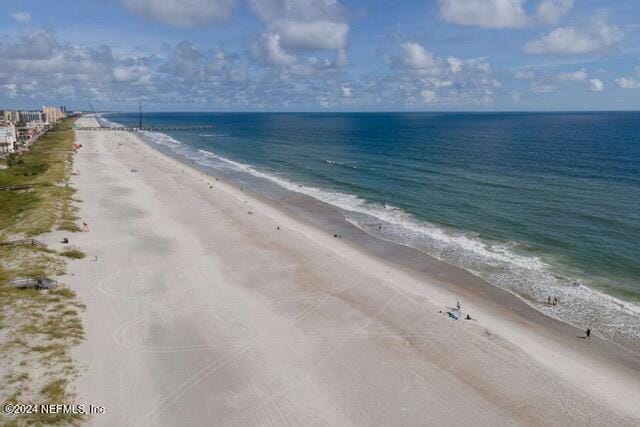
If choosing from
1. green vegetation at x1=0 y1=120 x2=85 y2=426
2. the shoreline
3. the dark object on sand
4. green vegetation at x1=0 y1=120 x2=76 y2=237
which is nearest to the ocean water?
the shoreline

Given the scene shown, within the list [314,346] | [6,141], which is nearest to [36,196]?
[314,346]

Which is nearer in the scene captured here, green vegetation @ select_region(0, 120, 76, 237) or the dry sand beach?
the dry sand beach

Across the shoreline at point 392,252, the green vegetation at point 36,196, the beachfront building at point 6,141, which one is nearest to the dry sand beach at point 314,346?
the shoreline at point 392,252

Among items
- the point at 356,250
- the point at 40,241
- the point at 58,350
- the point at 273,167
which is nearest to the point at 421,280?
the point at 356,250

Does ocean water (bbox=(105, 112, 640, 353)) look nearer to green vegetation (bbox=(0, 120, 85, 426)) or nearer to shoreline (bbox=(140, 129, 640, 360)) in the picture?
A: shoreline (bbox=(140, 129, 640, 360))

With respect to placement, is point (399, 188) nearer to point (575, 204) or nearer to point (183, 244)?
point (575, 204)

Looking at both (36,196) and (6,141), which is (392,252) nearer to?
(36,196)
